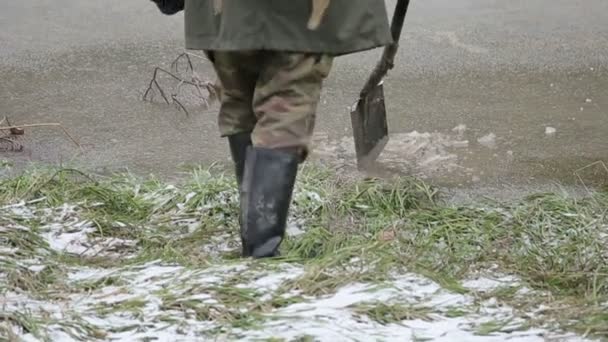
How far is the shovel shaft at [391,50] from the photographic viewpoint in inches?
158

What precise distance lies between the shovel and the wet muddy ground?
102 millimetres

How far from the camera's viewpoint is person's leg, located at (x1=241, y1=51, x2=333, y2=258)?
3004mm

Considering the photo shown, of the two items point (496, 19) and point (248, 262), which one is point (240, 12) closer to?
point (248, 262)

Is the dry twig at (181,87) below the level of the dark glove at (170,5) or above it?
below

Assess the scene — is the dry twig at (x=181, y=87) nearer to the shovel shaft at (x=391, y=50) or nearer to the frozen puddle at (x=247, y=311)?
the shovel shaft at (x=391, y=50)

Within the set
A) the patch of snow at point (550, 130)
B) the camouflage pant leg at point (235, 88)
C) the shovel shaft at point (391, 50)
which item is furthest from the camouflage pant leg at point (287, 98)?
the patch of snow at point (550, 130)

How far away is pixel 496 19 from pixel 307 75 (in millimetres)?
3701

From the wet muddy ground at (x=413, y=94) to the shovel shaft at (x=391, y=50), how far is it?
35cm

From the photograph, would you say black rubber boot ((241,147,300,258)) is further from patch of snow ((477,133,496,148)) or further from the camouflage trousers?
patch of snow ((477,133,496,148))

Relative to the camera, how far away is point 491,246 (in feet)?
10.6

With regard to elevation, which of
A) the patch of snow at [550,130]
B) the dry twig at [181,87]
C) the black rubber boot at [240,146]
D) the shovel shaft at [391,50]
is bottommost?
the patch of snow at [550,130]

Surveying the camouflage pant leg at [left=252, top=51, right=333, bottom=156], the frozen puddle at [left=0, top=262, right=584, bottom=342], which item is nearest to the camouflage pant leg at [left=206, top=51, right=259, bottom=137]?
the camouflage pant leg at [left=252, top=51, right=333, bottom=156]

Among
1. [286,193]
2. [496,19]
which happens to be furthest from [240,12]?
[496,19]

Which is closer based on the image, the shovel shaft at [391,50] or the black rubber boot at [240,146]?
the black rubber boot at [240,146]
